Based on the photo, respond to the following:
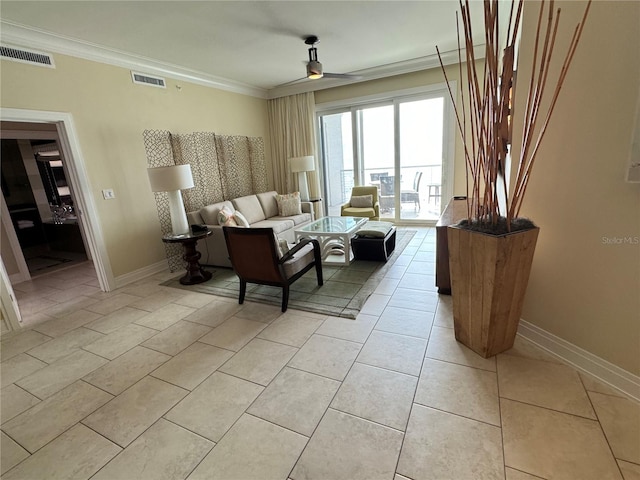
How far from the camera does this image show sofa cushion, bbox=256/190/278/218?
17.0ft

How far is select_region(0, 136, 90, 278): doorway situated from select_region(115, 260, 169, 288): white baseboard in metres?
1.90

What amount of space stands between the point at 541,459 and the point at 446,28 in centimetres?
412

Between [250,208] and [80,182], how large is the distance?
86.9 inches

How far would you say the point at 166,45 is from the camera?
339 cm

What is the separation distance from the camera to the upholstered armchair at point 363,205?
501cm

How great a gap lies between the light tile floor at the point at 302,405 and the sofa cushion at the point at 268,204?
112 inches

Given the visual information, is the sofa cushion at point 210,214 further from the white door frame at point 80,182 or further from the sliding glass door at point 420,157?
the sliding glass door at point 420,157

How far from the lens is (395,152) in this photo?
5.38 m

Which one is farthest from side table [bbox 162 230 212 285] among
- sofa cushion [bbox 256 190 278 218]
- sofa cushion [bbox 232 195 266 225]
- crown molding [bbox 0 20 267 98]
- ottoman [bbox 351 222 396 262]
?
crown molding [bbox 0 20 267 98]

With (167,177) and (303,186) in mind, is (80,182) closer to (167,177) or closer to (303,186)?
(167,177)

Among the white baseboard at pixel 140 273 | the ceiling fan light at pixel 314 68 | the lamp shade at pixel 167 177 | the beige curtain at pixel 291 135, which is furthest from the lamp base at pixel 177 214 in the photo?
the beige curtain at pixel 291 135

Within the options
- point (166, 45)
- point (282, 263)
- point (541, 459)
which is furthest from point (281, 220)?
point (541, 459)

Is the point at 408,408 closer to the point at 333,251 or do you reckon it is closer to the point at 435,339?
the point at 435,339

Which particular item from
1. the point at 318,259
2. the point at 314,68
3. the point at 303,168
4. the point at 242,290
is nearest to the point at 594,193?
the point at 318,259
